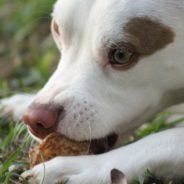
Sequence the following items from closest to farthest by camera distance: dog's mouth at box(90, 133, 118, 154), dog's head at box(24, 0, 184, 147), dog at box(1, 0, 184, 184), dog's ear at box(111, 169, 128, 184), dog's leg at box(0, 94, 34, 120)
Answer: dog's ear at box(111, 169, 128, 184)
dog at box(1, 0, 184, 184)
dog's head at box(24, 0, 184, 147)
dog's mouth at box(90, 133, 118, 154)
dog's leg at box(0, 94, 34, 120)

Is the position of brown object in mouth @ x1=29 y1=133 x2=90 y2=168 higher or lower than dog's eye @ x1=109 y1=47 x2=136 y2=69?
lower

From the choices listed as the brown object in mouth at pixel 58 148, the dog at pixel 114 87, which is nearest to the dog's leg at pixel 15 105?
the dog at pixel 114 87

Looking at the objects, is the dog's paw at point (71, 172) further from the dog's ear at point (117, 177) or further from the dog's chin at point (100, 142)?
the dog's chin at point (100, 142)

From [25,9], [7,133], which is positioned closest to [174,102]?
[7,133]

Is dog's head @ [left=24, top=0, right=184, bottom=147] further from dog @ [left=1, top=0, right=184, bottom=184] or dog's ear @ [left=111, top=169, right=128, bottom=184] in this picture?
dog's ear @ [left=111, top=169, right=128, bottom=184]

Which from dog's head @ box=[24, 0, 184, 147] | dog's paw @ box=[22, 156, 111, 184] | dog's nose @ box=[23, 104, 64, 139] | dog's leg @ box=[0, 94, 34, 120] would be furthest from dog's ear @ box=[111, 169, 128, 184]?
dog's leg @ box=[0, 94, 34, 120]

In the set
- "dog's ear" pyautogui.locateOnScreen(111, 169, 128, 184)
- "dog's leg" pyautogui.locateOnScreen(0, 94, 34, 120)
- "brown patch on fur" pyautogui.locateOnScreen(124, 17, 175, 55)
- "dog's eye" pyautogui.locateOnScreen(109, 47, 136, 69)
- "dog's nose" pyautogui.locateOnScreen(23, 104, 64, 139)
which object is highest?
"brown patch on fur" pyautogui.locateOnScreen(124, 17, 175, 55)

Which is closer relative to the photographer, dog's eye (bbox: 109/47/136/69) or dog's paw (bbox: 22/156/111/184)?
dog's paw (bbox: 22/156/111/184)

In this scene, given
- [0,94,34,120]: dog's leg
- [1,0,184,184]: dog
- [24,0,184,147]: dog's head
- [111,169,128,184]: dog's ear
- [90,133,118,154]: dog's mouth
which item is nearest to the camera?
[111,169,128,184]: dog's ear
